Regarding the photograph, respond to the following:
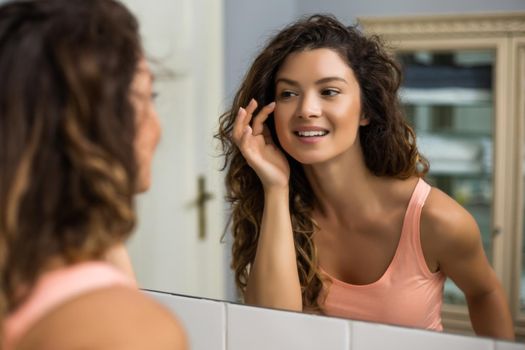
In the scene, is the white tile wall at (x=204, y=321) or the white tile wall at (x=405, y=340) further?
the white tile wall at (x=204, y=321)

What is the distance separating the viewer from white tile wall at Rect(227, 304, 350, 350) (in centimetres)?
78

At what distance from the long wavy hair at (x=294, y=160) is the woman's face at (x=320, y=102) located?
0.04ft

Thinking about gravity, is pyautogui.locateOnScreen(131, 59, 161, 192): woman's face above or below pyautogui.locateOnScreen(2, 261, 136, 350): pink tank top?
above

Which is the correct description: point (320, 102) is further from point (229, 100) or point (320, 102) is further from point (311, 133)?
point (229, 100)

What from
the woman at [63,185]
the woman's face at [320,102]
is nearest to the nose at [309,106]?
the woman's face at [320,102]

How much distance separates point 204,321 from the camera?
0.86m


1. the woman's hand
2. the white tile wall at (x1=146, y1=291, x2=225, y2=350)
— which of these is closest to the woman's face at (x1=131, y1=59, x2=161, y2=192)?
the woman's hand

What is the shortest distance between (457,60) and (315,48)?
175mm

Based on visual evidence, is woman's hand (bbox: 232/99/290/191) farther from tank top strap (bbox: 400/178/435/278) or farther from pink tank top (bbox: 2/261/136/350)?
pink tank top (bbox: 2/261/136/350)

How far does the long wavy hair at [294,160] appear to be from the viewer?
75 cm

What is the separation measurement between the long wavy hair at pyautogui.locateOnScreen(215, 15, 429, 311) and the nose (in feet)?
0.15

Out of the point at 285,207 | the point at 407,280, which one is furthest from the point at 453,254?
the point at 285,207

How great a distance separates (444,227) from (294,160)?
0.21 meters

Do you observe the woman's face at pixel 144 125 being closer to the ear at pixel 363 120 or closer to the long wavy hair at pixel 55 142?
the long wavy hair at pixel 55 142
